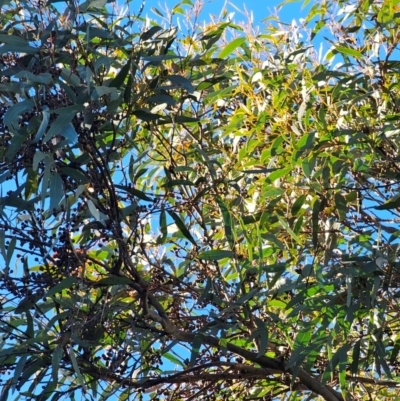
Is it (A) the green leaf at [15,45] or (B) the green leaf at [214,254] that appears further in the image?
(B) the green leaf at [214,254]

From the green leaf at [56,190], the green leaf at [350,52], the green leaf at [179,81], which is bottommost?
the green leaf at [56,190]

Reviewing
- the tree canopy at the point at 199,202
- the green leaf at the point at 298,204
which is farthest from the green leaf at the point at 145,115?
the green leaf at the point at 298,204

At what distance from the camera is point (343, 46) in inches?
105

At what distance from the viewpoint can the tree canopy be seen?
1902 millimetres

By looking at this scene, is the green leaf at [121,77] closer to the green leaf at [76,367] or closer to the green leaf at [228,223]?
the green leaf at [228,223]

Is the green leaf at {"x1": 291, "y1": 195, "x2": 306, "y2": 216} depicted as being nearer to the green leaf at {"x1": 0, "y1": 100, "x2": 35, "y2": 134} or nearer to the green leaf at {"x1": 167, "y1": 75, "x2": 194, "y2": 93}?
the green leaf at {"x1": 167, "y1": 75, "x2": 194, "y2": 93}

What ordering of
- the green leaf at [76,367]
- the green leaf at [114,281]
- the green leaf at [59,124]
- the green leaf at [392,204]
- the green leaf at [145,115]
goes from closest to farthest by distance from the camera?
the green leaf at [59,124], the green leaf at [76,367], the green leaf at [114,281], the green leaf at [145,115], the green leaf at [392,204]

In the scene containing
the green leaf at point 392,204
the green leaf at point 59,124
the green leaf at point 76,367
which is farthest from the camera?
the green leaf at point 392,204

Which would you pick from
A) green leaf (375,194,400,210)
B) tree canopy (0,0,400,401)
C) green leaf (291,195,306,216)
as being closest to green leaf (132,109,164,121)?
tree canopy (0,0,400,401)

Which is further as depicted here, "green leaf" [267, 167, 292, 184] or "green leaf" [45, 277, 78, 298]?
"green leaf" [267, 167, 292, 184]

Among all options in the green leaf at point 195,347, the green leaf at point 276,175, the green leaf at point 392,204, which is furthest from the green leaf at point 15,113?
the green leaf at point 392,204

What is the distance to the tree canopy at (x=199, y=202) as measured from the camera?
1902 mm

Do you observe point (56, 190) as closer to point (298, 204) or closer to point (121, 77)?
point (121, 77)

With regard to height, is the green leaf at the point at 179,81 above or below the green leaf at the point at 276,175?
above
